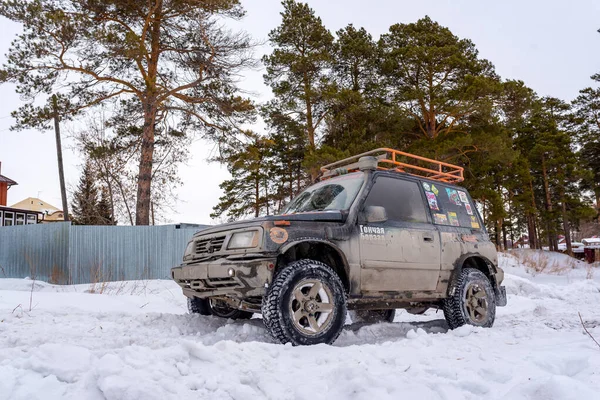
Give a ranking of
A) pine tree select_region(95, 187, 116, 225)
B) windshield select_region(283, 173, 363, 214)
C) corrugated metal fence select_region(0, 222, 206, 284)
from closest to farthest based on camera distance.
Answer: windshield select_region(283, 173, 363, 214)
corrugated metal fence select_region(0, 222, 206, 284)
pine tree select_region(95, 187, 116, 225)

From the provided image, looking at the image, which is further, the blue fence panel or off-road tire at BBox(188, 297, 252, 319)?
the blue fence panel

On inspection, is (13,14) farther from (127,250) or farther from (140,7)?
(127,250)

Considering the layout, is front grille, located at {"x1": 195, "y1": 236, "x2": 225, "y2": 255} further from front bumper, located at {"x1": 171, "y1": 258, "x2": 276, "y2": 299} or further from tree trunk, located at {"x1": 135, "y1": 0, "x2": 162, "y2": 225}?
tree trunk, located at {"x1": 135, "y1": 0, "x2": 162, "y2": 225}

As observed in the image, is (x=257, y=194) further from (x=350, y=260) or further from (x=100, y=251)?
(x=350, y=260)

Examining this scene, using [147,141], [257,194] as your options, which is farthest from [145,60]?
[257,194]

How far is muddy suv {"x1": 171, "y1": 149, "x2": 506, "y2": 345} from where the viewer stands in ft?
14.1

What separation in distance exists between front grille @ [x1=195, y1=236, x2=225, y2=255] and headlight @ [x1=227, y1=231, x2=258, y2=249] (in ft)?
0.68

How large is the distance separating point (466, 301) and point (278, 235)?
9.55 ft

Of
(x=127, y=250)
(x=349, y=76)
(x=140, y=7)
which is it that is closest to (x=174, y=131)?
(x=140, y=7)

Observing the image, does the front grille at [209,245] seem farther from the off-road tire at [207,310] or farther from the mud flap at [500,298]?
the mud flap at [500,298]

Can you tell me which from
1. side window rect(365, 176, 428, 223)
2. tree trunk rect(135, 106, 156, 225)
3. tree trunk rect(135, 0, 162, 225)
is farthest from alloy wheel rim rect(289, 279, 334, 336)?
tree trunk rect(135, 106, 156, 225)

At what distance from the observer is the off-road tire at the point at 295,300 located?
4.07 meters

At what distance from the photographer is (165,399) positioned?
2.47 meters

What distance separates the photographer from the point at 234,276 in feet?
14.1
